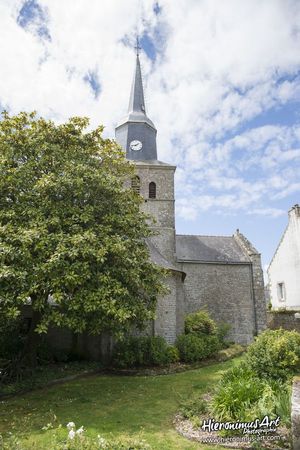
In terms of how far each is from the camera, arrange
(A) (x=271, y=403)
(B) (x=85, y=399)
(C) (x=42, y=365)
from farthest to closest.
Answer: (C) (x=42, y=365) → (B) (x=85, y=399) → (A) (x=271, y=403)

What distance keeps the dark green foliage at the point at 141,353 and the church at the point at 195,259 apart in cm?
884

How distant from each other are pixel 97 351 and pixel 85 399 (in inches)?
232

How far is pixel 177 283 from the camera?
61.8 feet

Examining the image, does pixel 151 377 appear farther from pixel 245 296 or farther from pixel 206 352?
pixel 245 296

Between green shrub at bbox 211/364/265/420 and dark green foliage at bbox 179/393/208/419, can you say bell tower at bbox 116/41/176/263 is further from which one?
green shrub at bbox 211/364/265/420

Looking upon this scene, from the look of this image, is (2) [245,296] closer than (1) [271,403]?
No

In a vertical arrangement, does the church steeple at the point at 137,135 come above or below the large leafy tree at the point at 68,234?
above

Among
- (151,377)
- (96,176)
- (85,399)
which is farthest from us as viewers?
(151,377)

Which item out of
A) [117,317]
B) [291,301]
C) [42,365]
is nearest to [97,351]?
[42,365]

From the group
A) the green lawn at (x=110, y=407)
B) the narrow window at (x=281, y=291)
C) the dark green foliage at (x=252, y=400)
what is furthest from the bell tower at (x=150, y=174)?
the dark green foliage at (x=252, y=400)

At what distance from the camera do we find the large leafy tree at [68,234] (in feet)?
30.0

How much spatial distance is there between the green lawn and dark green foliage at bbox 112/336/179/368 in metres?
1.12

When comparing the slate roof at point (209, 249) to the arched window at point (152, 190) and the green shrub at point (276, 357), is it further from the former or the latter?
the green shrub at point (276, 357)

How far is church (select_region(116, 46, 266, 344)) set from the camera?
2470 centimetres
